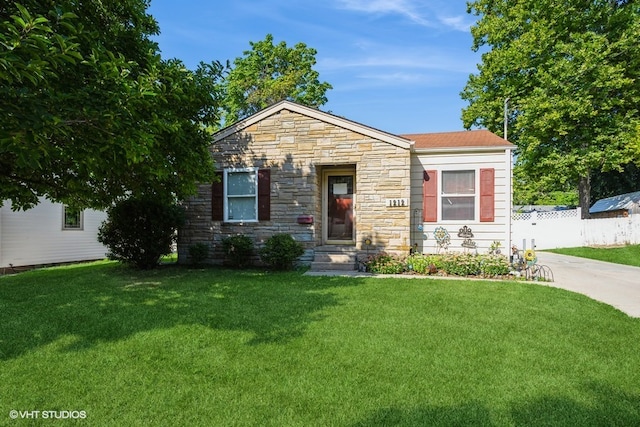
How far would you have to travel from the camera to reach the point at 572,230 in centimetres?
1714

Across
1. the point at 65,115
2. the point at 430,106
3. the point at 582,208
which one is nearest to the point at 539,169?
the point at 582,208

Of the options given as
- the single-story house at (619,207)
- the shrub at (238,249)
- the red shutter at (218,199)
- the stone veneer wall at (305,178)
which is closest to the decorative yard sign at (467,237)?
the stone veneer wall at (305,178)

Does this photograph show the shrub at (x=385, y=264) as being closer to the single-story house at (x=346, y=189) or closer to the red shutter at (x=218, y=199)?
the single-story house at (x=346, y=189)

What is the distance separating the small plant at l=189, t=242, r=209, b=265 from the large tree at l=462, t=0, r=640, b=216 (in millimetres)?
14898

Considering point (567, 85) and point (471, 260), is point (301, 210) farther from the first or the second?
point (567, 85)

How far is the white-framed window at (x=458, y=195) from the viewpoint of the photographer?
31.7 ft

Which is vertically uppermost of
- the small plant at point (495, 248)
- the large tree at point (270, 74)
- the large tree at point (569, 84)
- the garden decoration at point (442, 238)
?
the large tree at point (270, 74)

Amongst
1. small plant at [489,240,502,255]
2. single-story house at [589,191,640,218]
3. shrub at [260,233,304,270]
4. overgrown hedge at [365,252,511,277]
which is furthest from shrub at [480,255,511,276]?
single-story house at [589,191,640,218]

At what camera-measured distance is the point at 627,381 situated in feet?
10.7

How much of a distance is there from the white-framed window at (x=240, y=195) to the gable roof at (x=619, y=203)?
1922 cm

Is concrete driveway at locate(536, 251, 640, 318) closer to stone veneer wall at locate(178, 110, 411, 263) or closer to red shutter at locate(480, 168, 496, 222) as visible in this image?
red shutter at locate(480, 168, 496, 222)

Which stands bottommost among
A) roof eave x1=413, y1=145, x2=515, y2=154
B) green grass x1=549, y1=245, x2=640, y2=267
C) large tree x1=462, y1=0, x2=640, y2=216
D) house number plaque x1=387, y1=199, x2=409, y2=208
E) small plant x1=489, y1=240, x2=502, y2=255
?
green grass x1=549, y1=245, x2=640, y2=267

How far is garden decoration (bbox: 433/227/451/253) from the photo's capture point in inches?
384

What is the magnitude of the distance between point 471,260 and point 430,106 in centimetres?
869
